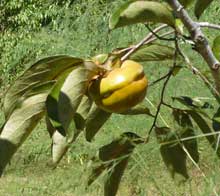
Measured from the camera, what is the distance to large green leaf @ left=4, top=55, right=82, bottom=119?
26.1 inches

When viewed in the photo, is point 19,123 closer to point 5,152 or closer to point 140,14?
point 5,152

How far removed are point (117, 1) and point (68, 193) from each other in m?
1.99

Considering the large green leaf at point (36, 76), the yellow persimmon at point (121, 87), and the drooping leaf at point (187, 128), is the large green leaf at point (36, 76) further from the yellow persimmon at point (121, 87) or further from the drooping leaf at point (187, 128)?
the drooping leaf at point (187, 128)

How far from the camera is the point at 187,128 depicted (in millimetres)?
830

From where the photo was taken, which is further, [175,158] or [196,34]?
[175,158]

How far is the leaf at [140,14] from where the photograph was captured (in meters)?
0.64

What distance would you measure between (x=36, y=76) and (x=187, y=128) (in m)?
0.24

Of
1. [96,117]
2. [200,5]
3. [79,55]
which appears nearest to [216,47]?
[200,5]

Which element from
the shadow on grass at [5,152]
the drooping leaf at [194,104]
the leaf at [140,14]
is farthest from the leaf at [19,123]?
the drooping leaf at [194,104]

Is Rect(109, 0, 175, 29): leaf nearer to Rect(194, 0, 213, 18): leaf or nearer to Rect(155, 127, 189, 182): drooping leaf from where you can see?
Rect(194, 0, 213, 18): leaf

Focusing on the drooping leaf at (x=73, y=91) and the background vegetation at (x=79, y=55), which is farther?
the background vegetation at (x=79, y=55)

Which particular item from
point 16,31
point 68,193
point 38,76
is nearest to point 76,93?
point 38,76

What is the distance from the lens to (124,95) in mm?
630

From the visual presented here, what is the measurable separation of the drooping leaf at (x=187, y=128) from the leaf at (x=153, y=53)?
0.42 feet
